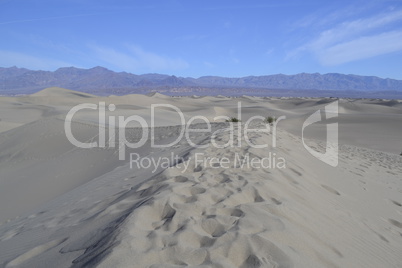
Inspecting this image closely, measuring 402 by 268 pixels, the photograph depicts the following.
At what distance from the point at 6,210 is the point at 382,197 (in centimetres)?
736

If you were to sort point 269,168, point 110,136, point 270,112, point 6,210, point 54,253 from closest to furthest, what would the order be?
point 54,253 < point 269,168 < point 6,210 < point 110,136 < point 270,112

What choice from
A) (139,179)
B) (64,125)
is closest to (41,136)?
(64,125)

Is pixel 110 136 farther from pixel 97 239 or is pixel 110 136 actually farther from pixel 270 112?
pixel 270 112

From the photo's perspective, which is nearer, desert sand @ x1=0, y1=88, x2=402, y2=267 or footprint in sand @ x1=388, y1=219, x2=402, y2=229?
desert sand @ x1=0, y1=88, x2=402, y2=267

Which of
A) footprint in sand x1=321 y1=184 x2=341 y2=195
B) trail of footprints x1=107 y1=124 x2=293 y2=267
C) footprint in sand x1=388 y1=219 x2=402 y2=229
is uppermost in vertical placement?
trail of footprints x1=107 y1=124 x2=293 y2=267

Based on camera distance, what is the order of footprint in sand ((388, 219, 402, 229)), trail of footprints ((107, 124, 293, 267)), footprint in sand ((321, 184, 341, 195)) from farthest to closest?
footprint in sand ((321, 184, 341, 195)) < footprint in sand ((388, 219, 402, 229)) < trail of footprints ((107, 124, 293, 267))

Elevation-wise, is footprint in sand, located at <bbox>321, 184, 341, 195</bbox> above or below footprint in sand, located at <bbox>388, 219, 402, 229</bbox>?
above

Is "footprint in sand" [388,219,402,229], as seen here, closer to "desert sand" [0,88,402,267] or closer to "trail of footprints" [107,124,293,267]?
"desert sand" [0,88,402,267]

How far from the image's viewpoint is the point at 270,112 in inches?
1192

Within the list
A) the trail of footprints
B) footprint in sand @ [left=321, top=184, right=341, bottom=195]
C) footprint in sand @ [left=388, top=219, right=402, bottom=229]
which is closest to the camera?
the trail of footprints

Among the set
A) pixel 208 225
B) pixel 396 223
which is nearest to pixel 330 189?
pixel 396 223

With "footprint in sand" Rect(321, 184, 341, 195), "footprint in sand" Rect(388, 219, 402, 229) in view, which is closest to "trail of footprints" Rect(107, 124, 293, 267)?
"footprint in sand" Rect(321, 184, 341, 195)

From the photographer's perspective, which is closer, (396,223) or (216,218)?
(216,218)

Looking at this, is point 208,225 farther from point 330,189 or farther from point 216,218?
point 330,189
